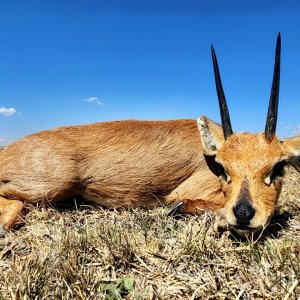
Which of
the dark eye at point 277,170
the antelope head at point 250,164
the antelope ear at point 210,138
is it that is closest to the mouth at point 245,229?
the antelope head at point 250,164

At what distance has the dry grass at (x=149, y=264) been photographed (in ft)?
13.4

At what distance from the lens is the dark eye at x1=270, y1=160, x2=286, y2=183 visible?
Result: 5496mm

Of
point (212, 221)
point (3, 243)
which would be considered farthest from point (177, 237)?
point (3, 243)

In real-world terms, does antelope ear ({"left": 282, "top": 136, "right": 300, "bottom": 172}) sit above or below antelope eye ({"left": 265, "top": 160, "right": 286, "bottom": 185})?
above

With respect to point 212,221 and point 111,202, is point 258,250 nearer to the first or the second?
point 212,221

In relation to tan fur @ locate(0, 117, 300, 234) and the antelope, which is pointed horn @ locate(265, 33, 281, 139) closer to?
the antelope

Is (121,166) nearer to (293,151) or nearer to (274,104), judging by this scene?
(274,104)

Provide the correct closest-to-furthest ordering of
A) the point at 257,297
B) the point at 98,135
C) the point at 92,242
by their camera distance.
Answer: the point at 257,297
the point at 92,242
the point at 98,135

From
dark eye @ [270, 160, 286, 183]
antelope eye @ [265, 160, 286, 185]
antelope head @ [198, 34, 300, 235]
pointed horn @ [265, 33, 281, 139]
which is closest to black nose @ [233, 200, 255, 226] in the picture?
antelope head @ [198, 34, 300, 235]

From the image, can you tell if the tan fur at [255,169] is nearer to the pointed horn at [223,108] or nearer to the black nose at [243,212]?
the black nose at [243,212]

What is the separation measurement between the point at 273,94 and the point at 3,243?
444 centimetres

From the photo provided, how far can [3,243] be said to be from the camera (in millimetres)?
5703

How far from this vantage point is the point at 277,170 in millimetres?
5617

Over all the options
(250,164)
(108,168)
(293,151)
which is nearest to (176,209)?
(108,168)
